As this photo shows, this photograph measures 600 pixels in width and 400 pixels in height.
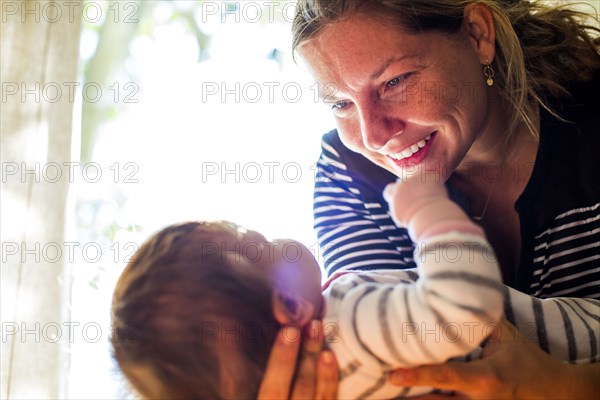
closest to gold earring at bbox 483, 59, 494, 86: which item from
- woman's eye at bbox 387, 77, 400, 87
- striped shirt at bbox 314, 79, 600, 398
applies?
striped shirt at bbox 314, 79, 600, 398

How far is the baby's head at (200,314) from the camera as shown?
0.88m

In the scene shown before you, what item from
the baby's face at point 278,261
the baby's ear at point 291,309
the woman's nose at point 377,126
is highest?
the woman's nose at point 377,126

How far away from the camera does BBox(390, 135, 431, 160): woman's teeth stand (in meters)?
1.24

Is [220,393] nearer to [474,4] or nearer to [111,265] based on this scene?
[474,4]

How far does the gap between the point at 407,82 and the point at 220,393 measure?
63 cm

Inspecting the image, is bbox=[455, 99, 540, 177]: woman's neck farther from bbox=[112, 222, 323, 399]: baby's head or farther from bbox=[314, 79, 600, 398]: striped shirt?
bbox=[112, 222, 323, 399]: baby's head

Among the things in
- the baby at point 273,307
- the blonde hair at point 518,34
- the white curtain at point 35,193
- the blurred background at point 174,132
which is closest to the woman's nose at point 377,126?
the blonde hair at point 518,34

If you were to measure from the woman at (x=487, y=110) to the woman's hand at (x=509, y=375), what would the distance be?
0.96 ft

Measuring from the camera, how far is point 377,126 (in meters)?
1.20

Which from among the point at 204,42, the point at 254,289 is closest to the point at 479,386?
the point at 254,289

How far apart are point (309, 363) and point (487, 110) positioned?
0.67 meters

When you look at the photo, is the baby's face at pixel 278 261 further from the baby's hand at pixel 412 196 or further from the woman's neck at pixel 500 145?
the woman's neck at pixel 500 145

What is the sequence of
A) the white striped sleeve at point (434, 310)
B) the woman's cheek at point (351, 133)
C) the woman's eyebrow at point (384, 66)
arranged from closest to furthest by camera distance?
the white striped sleeve at point (434, 310) → the woman's eyebrow at point (384, 66) → the woman's cheek at point (351, 133)

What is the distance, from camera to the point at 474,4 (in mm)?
1276
